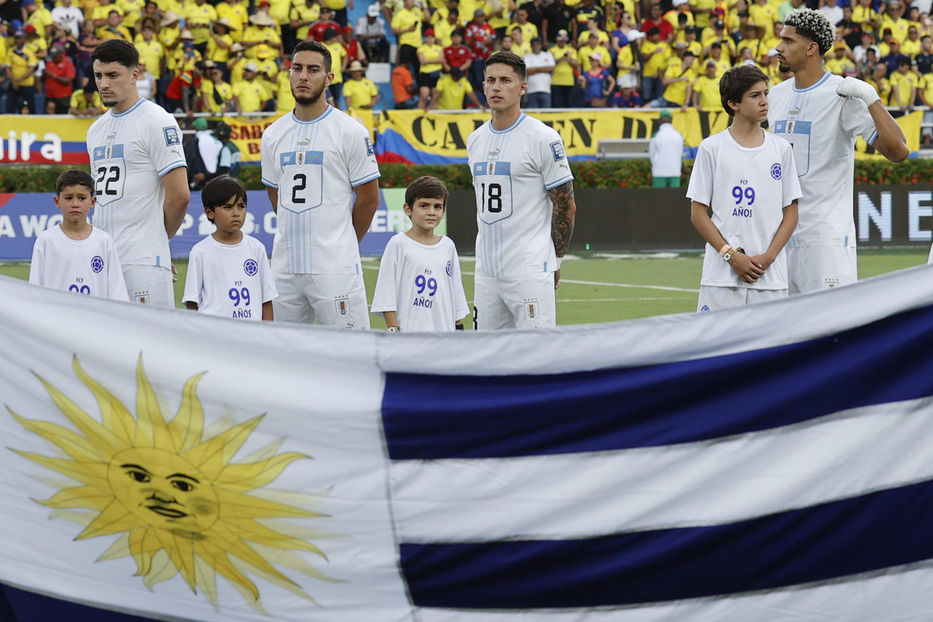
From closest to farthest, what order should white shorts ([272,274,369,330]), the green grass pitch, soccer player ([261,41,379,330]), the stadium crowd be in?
soccer player ([261,41,379,330]) < white shorts ([272,274,369,330]) < the green grass pitch < the stadium crowd

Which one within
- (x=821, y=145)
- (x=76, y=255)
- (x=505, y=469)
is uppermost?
(x=821, y=145)

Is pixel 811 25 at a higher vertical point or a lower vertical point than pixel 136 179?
higher

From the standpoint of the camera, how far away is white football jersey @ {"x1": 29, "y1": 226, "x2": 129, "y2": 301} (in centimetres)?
676

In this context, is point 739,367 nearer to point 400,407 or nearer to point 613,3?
point 400,407

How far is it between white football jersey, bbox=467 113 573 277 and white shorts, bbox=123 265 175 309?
1.78 m

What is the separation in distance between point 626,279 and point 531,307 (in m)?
9.42

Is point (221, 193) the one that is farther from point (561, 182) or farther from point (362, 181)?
point (561, 182)

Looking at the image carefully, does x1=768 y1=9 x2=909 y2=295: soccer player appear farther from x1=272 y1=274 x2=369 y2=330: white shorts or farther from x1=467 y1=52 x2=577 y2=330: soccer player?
x1=272 y1=274 x2=369 y2=330: white shorts

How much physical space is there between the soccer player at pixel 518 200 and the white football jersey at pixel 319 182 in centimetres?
67

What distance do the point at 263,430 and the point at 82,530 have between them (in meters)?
0.64

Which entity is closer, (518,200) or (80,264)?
(80,264)

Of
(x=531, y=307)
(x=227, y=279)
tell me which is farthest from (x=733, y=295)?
(x=227, y=279)

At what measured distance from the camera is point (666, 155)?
22.6m

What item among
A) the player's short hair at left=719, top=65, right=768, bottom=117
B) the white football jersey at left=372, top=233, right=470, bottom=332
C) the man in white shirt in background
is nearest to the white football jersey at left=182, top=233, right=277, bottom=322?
the white football jersey at left=372, top=233, right=470, bottom=332
